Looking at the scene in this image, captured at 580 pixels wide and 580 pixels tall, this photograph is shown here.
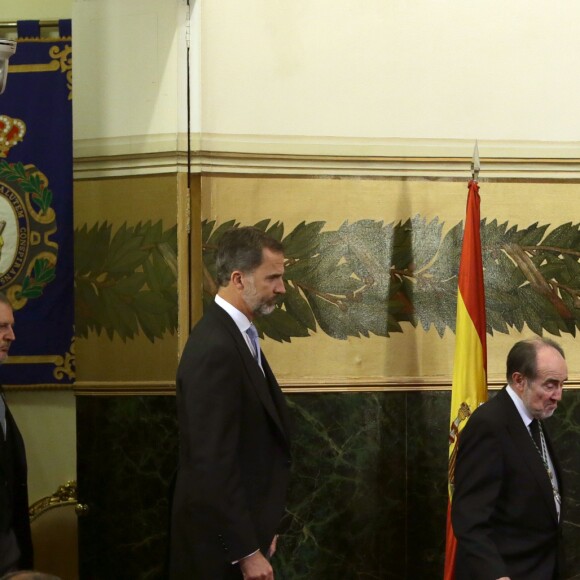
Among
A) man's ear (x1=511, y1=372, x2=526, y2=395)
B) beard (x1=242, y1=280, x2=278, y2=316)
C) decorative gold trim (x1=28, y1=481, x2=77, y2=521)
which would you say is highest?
beard (x1=242, y1=280, x2=278, y2=316)

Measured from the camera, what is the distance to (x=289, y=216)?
16.9 ft

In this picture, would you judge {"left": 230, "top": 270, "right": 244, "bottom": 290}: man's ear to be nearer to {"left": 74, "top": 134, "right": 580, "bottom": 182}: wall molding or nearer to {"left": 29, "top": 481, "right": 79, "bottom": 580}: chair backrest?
{"left": 74, "top": 134, "right": 580, "bottom": 182}: wall molding

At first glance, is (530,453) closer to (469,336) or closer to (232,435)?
(232,435)

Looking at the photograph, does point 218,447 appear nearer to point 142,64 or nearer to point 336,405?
point 336,405

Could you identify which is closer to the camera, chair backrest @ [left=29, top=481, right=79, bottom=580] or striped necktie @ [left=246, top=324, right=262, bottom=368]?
striped necktie @ [left=246, top=324, right=262, bottom=368]

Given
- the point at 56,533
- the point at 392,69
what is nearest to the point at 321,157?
the point at 392,69

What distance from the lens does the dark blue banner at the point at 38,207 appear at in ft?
18.3

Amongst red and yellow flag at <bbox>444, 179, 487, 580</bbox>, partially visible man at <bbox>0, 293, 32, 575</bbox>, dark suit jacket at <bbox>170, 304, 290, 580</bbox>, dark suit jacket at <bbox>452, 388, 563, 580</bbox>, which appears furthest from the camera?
red and yellow flag at <bbox>444, 179, 487, 580</bbox>

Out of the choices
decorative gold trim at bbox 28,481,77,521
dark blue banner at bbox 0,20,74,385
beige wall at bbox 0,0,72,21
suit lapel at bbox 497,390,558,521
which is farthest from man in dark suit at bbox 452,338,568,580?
beige wall at bbox 0,0,72,21

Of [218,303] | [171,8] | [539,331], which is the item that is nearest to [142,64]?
[171,8]

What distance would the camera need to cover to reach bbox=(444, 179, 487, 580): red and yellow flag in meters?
A: 4.79

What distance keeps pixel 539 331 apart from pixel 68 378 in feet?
7.85

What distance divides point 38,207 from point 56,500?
1.51m

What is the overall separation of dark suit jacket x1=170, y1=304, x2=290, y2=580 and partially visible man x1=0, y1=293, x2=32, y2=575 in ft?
2.31
